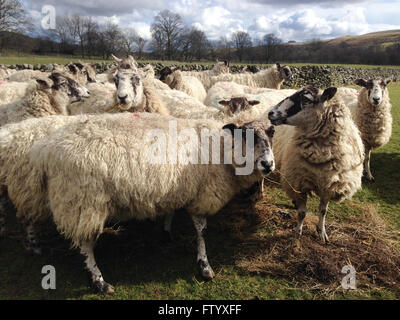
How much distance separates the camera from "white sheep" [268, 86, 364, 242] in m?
3.57

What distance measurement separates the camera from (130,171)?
2887mm

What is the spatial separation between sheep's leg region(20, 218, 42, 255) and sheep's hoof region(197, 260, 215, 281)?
A: 2.16 m

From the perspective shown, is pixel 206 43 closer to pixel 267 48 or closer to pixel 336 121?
pixel 267 48

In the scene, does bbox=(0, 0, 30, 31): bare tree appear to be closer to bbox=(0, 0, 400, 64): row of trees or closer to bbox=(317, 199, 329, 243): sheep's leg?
bbox=(0, 0, 400, 64): row of trees

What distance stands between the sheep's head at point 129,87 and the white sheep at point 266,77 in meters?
6.42

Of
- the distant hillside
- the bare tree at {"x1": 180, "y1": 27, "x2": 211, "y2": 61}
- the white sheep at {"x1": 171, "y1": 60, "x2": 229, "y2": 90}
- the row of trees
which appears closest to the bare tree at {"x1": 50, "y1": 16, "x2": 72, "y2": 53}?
the row of trees

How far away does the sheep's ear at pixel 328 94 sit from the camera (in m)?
3.47

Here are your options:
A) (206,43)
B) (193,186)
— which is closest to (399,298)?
(193,186)

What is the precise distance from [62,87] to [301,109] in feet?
12.9

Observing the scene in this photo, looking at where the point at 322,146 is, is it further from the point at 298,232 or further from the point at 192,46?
the point at 192,46

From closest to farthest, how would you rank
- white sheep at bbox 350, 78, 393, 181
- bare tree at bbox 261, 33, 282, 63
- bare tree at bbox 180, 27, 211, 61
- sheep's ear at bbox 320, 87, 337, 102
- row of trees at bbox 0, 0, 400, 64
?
sheep's ear at bbox 320, 87, 337, 102
white sheep at bbox 350, 78, 393, 181
row of trees at bbox 0, 0, 400, 64
bare tree at bbox 180, 27, 211, 61
bare tree at bbox 261, 33, 282, 63

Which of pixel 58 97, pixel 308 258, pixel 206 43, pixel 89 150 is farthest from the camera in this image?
pixel 206 43

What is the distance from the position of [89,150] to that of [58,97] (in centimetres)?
250
